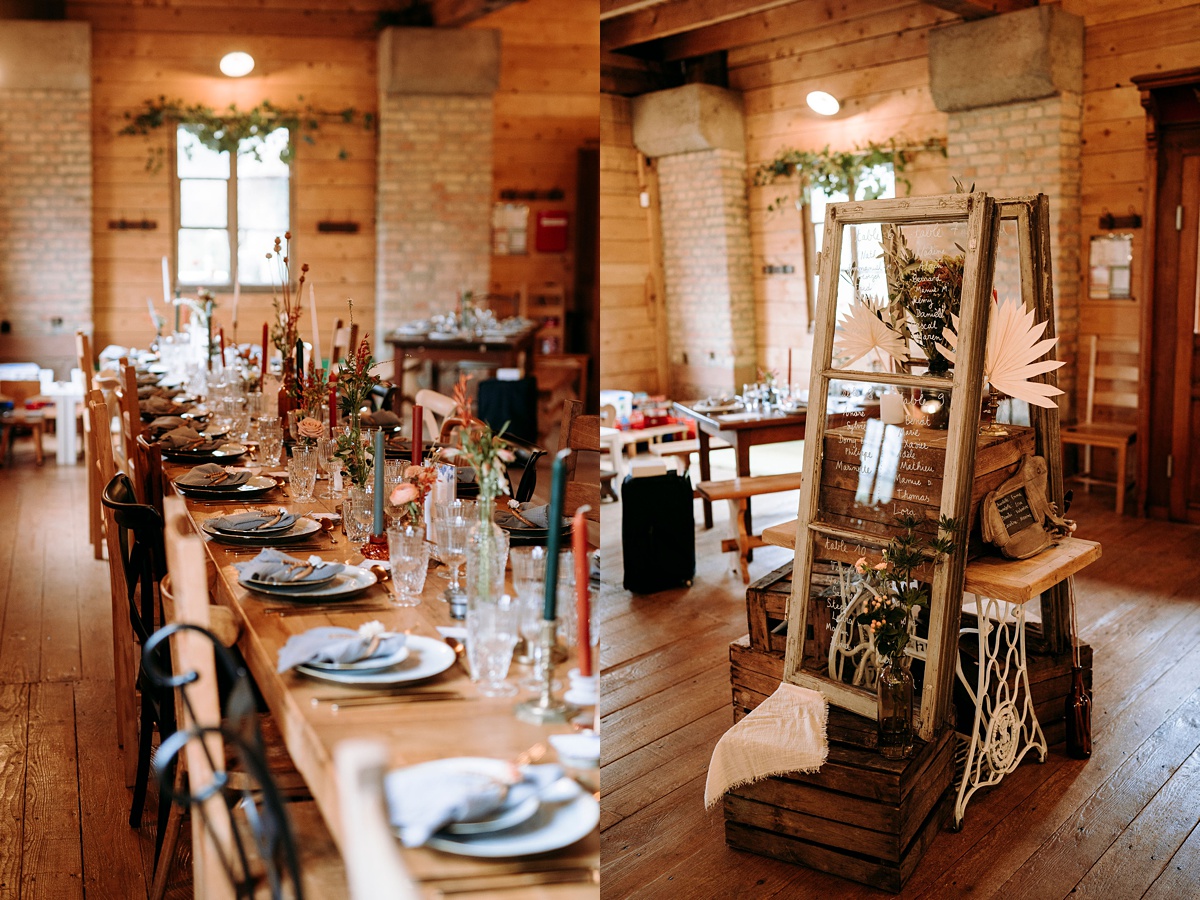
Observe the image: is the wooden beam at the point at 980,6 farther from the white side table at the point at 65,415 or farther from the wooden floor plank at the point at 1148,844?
the white side table at the point at 65,415

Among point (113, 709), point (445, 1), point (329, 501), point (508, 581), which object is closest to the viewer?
point (508, 581)

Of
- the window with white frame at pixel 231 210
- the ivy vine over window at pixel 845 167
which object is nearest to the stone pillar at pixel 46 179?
the window with white frame at pixel 231 210

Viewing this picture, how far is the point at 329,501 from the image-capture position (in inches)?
136

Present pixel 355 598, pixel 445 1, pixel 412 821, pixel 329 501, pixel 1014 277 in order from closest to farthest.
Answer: pixel 412 821 < pixel 355 598 < pixel 329 501 < pixel 1014 277 < pixel 445 1

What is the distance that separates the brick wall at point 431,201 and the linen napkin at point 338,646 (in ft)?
28.6

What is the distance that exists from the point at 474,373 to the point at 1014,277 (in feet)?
14.8

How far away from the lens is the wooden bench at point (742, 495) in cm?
551

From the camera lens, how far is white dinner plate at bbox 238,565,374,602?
92.8 inches

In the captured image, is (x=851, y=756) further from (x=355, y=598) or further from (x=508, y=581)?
(x=355, y=598)

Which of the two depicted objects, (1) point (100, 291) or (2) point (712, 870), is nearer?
(2) point (712, 870)

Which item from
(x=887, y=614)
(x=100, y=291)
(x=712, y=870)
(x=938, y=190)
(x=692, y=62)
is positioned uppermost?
(x=692, y=62)

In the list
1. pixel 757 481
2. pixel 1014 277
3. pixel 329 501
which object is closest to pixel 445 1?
pixel 1014 277

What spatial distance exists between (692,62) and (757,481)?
6038mm

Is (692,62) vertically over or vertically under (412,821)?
over
